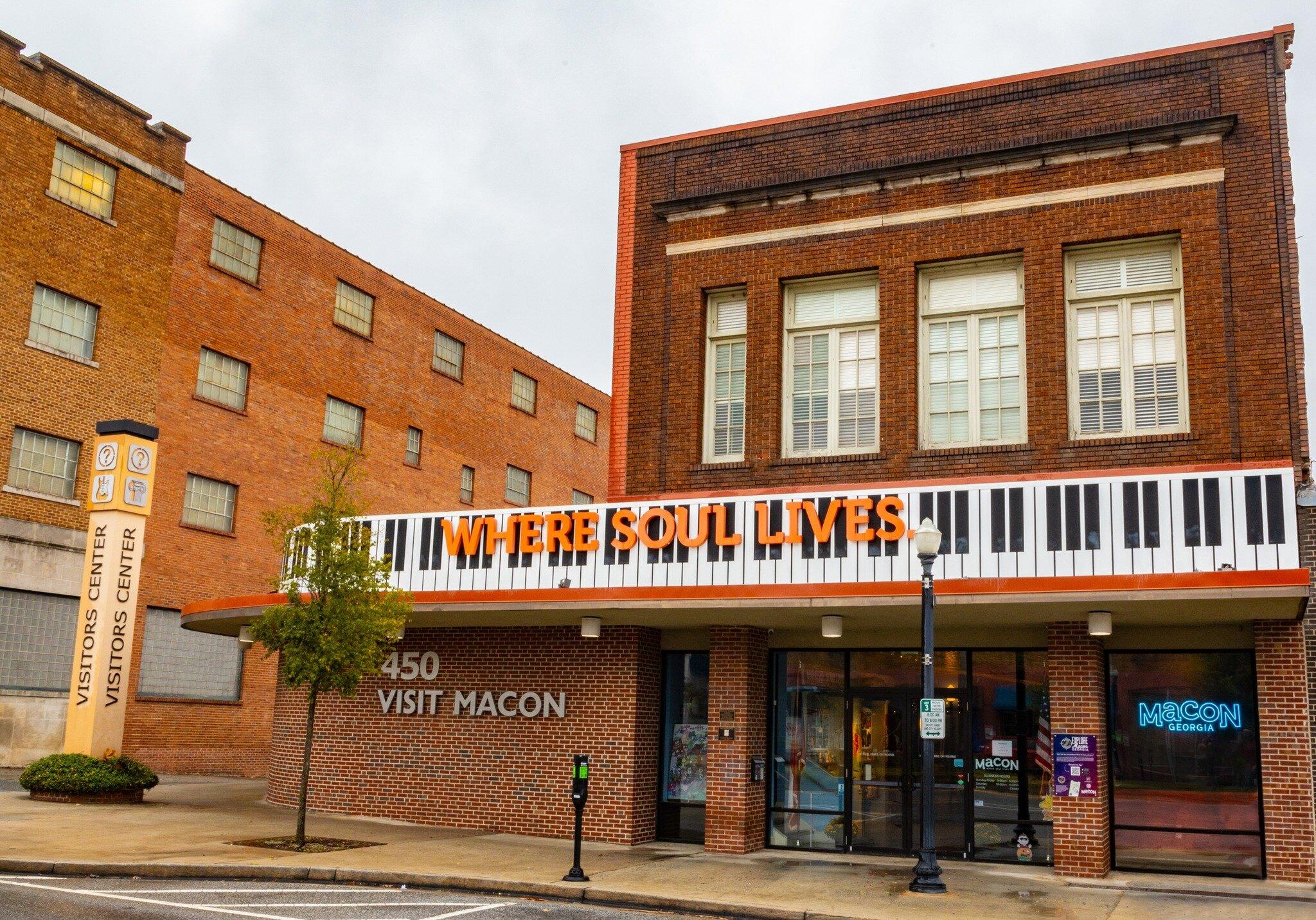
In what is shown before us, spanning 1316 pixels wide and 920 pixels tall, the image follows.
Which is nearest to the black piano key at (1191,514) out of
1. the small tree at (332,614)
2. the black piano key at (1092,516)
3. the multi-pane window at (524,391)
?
the black piano key at (1092,516)

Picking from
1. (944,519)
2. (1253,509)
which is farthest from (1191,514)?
(944,519)

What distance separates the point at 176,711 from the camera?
97.6ft

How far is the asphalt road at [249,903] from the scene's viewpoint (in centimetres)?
1077

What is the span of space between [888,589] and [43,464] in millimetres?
20923

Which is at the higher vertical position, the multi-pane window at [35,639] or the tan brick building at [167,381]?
the tan brick building at [167,381]

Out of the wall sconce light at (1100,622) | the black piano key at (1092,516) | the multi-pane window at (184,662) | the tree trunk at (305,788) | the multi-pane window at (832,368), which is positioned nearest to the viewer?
the black piano key at (1092,516)

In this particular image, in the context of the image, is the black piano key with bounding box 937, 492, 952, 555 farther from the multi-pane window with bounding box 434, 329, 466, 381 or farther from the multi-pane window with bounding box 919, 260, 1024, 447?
the multi-pane window with bounding box 434, 329, 466, 381

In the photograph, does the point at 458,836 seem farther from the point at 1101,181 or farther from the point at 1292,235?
the point at 1292,235

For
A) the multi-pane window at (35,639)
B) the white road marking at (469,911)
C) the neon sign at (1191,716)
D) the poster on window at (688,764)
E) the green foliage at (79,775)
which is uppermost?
the multi-pane window at (35,639)

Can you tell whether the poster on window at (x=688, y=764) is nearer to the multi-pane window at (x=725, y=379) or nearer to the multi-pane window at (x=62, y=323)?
the multi-pane window at (x=725, y=379)

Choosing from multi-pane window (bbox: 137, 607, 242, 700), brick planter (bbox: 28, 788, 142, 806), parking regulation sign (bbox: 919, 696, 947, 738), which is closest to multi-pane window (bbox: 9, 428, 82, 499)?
multi-pane window (bbox: 137, 607, 242, 700)

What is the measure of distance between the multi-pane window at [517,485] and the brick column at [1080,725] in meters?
30.1

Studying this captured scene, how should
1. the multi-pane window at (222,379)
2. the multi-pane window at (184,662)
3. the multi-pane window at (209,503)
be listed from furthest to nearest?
the multi-pane window at (222,379) < the multi-pane window at (209,503) < the multi-pane window at (184,662)

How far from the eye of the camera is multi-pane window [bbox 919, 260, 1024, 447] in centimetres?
1728
